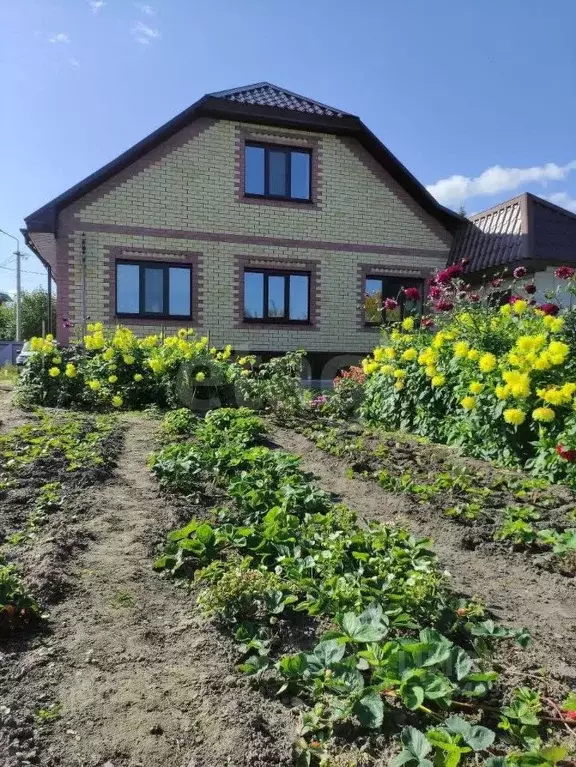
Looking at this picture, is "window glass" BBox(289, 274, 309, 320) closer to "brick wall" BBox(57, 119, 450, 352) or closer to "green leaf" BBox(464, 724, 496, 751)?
"brick wall" BBox(57, 119, 450, 352)

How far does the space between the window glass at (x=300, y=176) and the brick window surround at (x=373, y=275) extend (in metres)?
2.07

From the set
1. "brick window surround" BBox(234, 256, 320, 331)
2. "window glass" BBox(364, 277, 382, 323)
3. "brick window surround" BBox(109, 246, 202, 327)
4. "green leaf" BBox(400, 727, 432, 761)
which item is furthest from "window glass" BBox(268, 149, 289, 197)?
"green leaf" BBox(400, 727, 432, 761)

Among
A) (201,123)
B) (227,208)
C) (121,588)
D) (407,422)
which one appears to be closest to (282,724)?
(121,588)

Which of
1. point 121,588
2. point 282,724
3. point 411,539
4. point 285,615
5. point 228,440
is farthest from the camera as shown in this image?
point 228,440

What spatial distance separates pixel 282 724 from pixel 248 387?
5.68 metres

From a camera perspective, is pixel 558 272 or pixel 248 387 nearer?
pixel 558 272

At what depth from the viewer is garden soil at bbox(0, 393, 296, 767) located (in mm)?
1490

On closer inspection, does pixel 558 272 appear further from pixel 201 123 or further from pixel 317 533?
pixel 201 123

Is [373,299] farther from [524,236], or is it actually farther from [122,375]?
[122,375]

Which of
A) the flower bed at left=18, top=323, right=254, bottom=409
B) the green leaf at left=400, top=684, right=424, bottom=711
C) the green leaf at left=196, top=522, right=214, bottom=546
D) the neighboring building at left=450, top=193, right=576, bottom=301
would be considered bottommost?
the green leaf at left=400, top=684, right=424, bottom=711

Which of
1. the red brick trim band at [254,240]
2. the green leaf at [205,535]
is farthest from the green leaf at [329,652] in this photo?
the red brick trim band at [254,240]

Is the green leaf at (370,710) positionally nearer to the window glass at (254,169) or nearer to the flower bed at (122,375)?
the flower bed at (122,375)

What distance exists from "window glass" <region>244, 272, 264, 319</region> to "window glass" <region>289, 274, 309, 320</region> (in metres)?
0.69

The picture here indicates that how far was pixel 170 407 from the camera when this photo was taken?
7.64 meters
